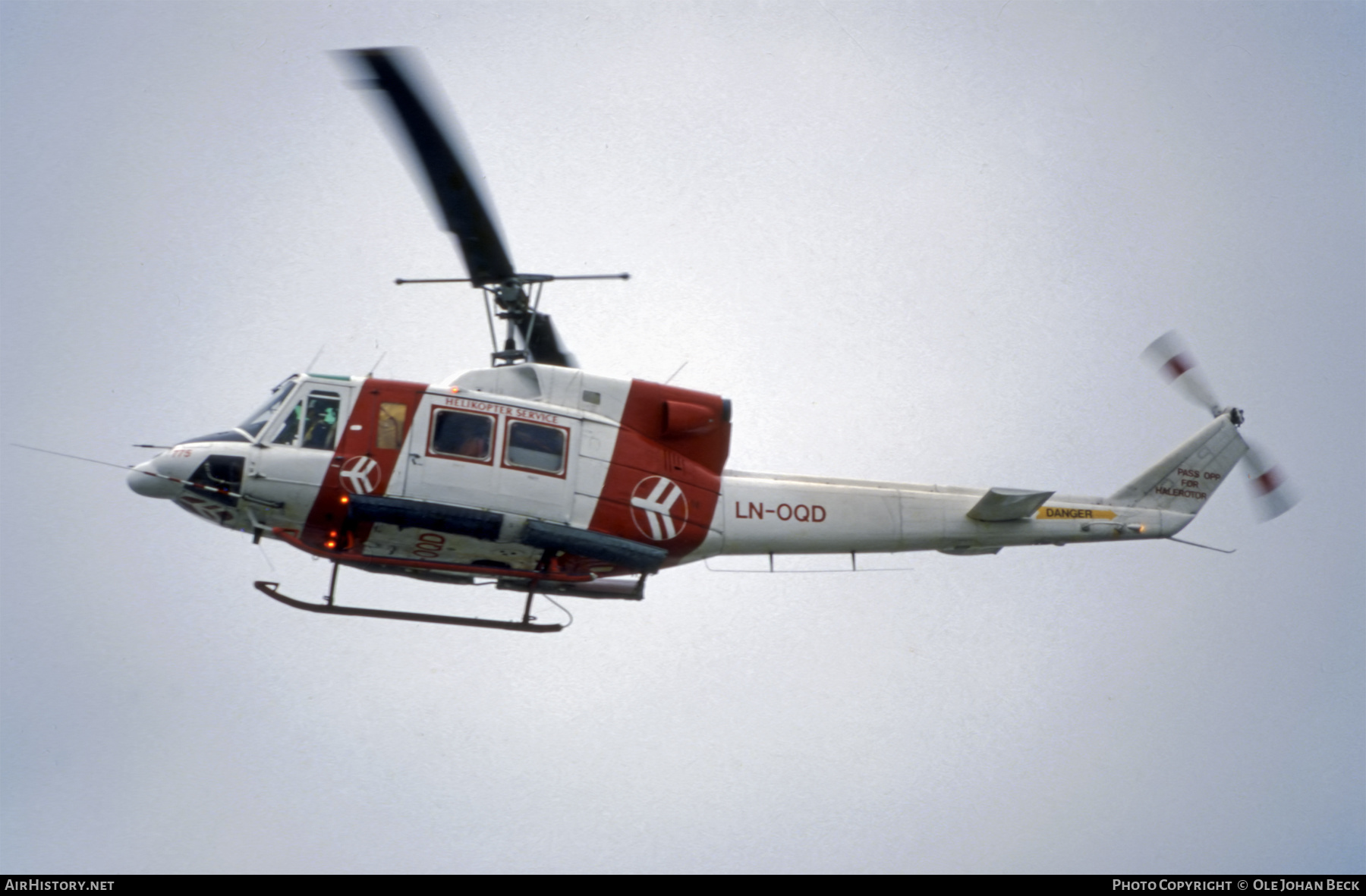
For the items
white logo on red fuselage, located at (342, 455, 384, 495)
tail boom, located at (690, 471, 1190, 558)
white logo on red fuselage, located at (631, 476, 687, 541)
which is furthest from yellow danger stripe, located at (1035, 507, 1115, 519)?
white logo on red fuselage, located at (342, 455, 384, 495)

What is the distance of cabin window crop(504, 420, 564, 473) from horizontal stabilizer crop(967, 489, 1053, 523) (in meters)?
4.13

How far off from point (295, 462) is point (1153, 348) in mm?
8702

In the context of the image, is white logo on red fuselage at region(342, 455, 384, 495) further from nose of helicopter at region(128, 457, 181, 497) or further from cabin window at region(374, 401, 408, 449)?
nose of helicopter at region(128, 457, 181, 497)

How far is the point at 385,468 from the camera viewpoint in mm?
11281

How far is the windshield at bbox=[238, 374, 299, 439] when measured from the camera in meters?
11.5

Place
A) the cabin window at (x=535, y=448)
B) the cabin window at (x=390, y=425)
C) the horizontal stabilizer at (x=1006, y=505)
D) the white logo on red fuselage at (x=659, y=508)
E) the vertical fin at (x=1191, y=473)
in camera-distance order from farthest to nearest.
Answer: the vertical fin at (x=1191, y=473), the horizontal stabilizer at (x=1006, y=505), the white logo on red fuselage at (x=659, y=508), the cabin window at (x=535, y=448), the cabin window at (x=390, y=425)

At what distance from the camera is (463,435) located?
37.6 feet

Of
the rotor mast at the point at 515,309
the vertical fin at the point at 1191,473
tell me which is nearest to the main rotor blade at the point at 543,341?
the rotor mast at the point at 515,309

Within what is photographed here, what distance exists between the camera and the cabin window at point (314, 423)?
1138 centimetres

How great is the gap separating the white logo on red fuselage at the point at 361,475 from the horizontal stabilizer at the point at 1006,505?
5661 mm

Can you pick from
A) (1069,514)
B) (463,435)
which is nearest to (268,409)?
(463,435)

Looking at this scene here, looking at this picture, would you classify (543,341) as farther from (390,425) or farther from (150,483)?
(150,483)

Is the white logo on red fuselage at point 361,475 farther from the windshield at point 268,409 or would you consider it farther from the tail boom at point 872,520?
the tail boom at point 872,520
